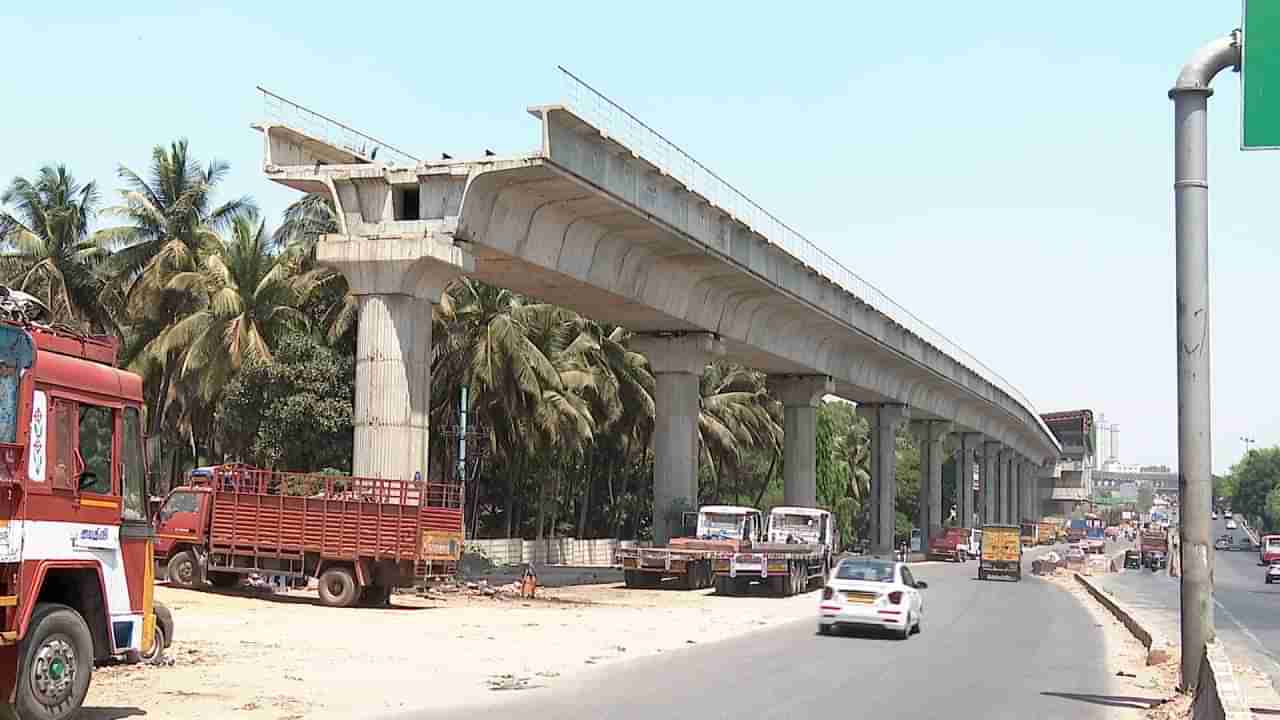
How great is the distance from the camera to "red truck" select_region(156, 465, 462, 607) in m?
28.9

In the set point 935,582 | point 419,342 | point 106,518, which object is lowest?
point 935,582

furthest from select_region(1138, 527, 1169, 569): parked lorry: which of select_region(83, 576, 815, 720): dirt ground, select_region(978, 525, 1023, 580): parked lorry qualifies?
select_region(83, 576, 815, 720): dirt ground

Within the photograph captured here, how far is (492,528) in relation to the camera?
6831 cm

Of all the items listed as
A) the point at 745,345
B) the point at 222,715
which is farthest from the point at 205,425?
the point at 222,715

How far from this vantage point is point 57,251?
55625 millimetres

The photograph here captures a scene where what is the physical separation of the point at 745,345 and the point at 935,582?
42.8 feet

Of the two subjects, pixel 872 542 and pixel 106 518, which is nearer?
pixel 106 518

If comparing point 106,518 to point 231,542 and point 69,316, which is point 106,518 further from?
point 69,316

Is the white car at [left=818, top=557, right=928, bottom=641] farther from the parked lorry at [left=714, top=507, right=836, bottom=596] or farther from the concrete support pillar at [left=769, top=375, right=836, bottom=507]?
the concrete support pillar at [left=769, top=375, right=836, bottom=507]

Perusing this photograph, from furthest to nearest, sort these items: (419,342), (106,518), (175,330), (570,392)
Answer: (570,392)
(175,330)
(419,342)
(106,518)

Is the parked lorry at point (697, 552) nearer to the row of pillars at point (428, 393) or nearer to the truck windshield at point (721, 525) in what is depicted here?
the truck windshield at point (721, 525)

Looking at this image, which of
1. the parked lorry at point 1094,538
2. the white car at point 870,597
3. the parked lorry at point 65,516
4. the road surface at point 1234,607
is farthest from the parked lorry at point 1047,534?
the parked lorry at point 65,516

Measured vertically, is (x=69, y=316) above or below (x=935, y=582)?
above

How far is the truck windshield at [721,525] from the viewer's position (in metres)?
44.3
